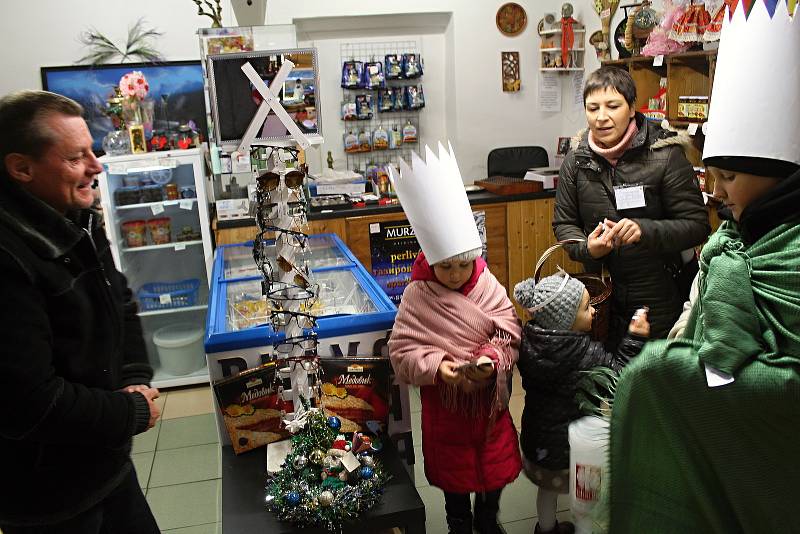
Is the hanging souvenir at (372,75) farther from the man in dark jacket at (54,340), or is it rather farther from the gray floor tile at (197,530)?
the man in dark jacket at (54,340)

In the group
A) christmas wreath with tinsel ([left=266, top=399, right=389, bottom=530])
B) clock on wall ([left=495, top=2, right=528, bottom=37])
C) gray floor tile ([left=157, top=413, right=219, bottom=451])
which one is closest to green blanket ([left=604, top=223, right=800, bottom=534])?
christmas wreath with tinsel ([left=266, top=399, right=389, bottom=530])

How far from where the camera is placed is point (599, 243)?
247 cm

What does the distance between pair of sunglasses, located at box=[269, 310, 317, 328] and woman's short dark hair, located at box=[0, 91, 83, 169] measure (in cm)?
76

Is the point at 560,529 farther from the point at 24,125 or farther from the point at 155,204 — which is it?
the point at 155,204

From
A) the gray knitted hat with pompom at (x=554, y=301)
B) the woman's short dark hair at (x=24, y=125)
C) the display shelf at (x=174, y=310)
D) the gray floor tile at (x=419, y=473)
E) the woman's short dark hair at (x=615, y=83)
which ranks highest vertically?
the woman's short dark hair at (x=615, y=83)

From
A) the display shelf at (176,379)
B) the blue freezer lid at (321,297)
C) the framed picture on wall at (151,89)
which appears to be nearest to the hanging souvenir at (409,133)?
the framed picture on wall at (151,89)

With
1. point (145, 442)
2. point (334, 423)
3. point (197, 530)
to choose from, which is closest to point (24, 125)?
point (334, 423)

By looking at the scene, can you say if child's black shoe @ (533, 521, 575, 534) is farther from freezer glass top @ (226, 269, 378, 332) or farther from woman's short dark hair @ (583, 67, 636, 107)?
woman's short dark hair @ (583, 67, 636, 107)

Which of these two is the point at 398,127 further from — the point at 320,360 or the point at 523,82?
the point at 320,360

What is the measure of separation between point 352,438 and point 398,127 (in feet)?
14.5

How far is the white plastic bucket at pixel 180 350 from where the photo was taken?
451 centimetres

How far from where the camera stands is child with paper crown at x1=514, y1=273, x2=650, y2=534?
213 cm

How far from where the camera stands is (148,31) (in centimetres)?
536

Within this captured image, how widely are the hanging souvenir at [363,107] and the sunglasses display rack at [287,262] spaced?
3.97 metres
